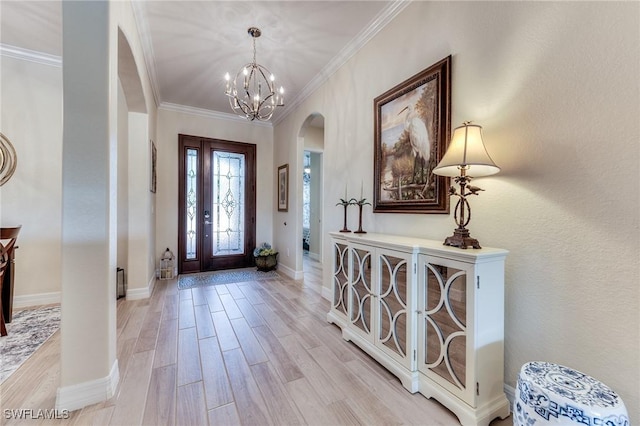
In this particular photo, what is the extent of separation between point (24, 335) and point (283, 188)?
11.5ft

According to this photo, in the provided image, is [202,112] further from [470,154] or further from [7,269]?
[470,154]

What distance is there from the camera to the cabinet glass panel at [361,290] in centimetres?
208

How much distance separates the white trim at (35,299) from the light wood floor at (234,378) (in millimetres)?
1126

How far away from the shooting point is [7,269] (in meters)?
2.46

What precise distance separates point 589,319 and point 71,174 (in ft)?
9.17

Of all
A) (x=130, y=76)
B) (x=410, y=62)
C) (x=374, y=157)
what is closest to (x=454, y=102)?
(x=410, y=62)

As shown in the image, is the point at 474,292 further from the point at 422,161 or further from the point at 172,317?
the point at 172,317

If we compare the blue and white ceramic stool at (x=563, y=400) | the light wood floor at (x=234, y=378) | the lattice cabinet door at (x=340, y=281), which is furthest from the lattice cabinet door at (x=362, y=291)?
the blue and white ceramic stool at (x=563, y=400)

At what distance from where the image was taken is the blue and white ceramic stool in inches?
38.6

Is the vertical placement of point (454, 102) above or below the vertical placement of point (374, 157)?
above

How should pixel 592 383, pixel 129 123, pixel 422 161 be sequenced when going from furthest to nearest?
1. pixel 129 123
2. pixel 422 161
3. pixel 592 383

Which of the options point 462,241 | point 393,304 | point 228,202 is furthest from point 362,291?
point 228,202

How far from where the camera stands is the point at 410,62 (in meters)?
2.20

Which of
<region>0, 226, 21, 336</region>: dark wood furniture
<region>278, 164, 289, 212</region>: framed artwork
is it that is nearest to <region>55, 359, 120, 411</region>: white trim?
<region>0, 226, 21, 336</region>: dark wood furniture
